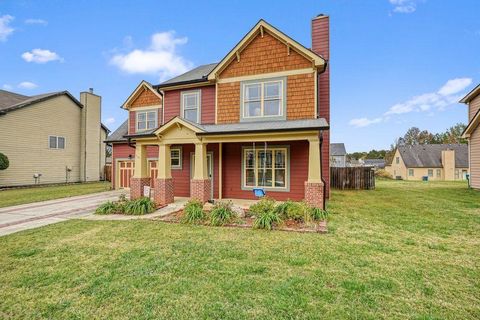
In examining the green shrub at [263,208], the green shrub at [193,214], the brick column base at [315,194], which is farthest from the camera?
the brick column base at [315,194]

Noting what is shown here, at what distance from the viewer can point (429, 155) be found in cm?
4547

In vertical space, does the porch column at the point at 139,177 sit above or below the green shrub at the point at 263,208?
above

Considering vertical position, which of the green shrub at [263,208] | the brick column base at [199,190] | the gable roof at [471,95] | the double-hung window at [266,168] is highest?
the gable roof at [471,95]

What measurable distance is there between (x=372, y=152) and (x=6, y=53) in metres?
91.6

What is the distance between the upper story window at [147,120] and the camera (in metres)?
15.0

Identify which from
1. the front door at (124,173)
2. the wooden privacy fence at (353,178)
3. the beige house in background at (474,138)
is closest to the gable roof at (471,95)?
the beige house in background at (474,138)

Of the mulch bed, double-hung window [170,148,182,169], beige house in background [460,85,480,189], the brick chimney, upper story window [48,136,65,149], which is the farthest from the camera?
upper story window [48,136,65,149]

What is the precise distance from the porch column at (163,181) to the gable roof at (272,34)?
14.2 feet

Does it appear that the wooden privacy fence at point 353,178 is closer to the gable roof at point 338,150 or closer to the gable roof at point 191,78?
the gable roof at point 191,78

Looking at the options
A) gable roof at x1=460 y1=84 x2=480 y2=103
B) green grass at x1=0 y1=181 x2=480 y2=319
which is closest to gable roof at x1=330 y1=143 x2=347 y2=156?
gable roof at x1=460 y1=84 x2=480 y2=103

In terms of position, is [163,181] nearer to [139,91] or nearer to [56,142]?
[139,91]

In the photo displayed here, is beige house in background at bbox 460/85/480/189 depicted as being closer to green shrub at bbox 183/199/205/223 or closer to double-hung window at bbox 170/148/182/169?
green shrub at bbox 183/199/205/223

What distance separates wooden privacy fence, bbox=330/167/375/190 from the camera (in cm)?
1877

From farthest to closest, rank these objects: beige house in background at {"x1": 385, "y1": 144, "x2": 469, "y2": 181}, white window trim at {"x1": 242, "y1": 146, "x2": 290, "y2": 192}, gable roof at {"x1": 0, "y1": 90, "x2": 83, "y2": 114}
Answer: beige house in background at {"x1": 385, "y1": 144, "x2": 469, "y2": 181}
gable roof at {"x1": 0, "y1": 90, "x2": 83, "y2": 114}
white window trim at {"x1": 242, "y1": 146, "x2": 290, "y2": 192}
